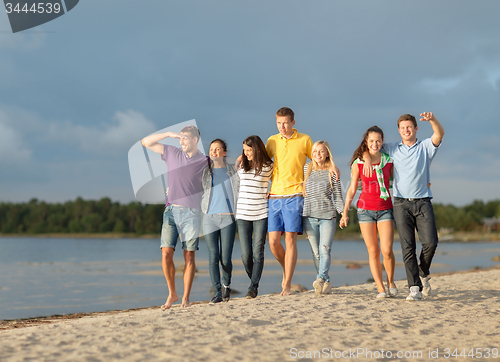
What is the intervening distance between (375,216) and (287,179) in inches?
47.3

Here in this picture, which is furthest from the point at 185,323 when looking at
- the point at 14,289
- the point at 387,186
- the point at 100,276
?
the point at 100,276

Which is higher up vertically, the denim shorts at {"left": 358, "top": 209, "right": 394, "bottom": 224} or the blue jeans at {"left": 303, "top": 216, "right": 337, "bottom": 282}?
the denim shorts at {"left": 358, "top": 209, "right": 394, "bottom": 224}

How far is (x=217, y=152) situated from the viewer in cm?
591

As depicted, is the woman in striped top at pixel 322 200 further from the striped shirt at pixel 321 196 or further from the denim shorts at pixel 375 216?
the denim shorts at pixel 375 216

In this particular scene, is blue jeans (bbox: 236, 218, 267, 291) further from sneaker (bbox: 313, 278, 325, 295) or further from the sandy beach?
sneaker (bbox: 313, 278, 325, 295)

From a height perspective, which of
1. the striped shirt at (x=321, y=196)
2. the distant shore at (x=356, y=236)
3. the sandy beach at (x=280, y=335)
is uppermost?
the striped shirt at (x=321, y=196)

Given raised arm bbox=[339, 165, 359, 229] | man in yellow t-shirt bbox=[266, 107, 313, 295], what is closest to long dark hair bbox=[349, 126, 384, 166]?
raised arm bbox=[339, 165, 359, 229]

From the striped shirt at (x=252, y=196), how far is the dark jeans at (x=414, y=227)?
1.65 m

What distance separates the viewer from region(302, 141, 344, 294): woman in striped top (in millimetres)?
5961

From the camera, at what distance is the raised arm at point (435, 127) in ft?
17.5

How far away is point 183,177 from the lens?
5.62 meters

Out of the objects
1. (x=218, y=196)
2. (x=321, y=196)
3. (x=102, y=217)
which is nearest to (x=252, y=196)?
(x=218, y=196)

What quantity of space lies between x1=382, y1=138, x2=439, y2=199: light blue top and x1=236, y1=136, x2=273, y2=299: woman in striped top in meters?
1.62

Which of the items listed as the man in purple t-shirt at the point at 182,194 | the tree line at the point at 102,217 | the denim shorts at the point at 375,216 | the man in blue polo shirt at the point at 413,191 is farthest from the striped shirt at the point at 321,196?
the tree line at the point at 102,217
